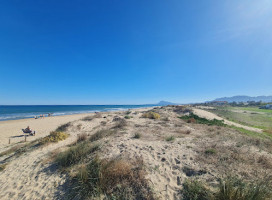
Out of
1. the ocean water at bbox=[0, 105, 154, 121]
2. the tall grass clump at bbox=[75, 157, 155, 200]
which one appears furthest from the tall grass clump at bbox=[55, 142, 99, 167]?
the ocean water at bbox=[0, 105, 154, 121]

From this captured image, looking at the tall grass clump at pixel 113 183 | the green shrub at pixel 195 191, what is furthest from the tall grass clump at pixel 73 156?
the green shrub at pixel 195 191

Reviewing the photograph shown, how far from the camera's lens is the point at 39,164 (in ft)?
18.6

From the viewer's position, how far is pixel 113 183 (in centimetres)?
358

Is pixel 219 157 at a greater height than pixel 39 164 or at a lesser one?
greater

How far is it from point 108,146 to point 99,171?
2.74 m

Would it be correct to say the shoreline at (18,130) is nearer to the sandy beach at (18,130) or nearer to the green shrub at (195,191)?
the sandy beach at (18,130)

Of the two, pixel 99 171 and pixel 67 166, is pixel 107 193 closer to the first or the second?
pixel 99 171

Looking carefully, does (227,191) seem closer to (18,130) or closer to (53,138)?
(53,138)

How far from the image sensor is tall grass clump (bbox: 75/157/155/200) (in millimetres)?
3250

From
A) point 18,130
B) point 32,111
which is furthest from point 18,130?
point 32,111

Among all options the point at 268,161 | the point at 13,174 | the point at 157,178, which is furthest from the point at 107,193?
the point at 268,161

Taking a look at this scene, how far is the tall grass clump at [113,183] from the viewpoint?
3250mm

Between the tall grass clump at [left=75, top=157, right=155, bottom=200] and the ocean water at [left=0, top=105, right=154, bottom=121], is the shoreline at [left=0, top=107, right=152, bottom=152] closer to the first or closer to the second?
the tall grass clump at [left=75, top=157, right=155, bottom=200]

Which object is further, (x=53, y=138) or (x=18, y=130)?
A: (x=18, y=130)
